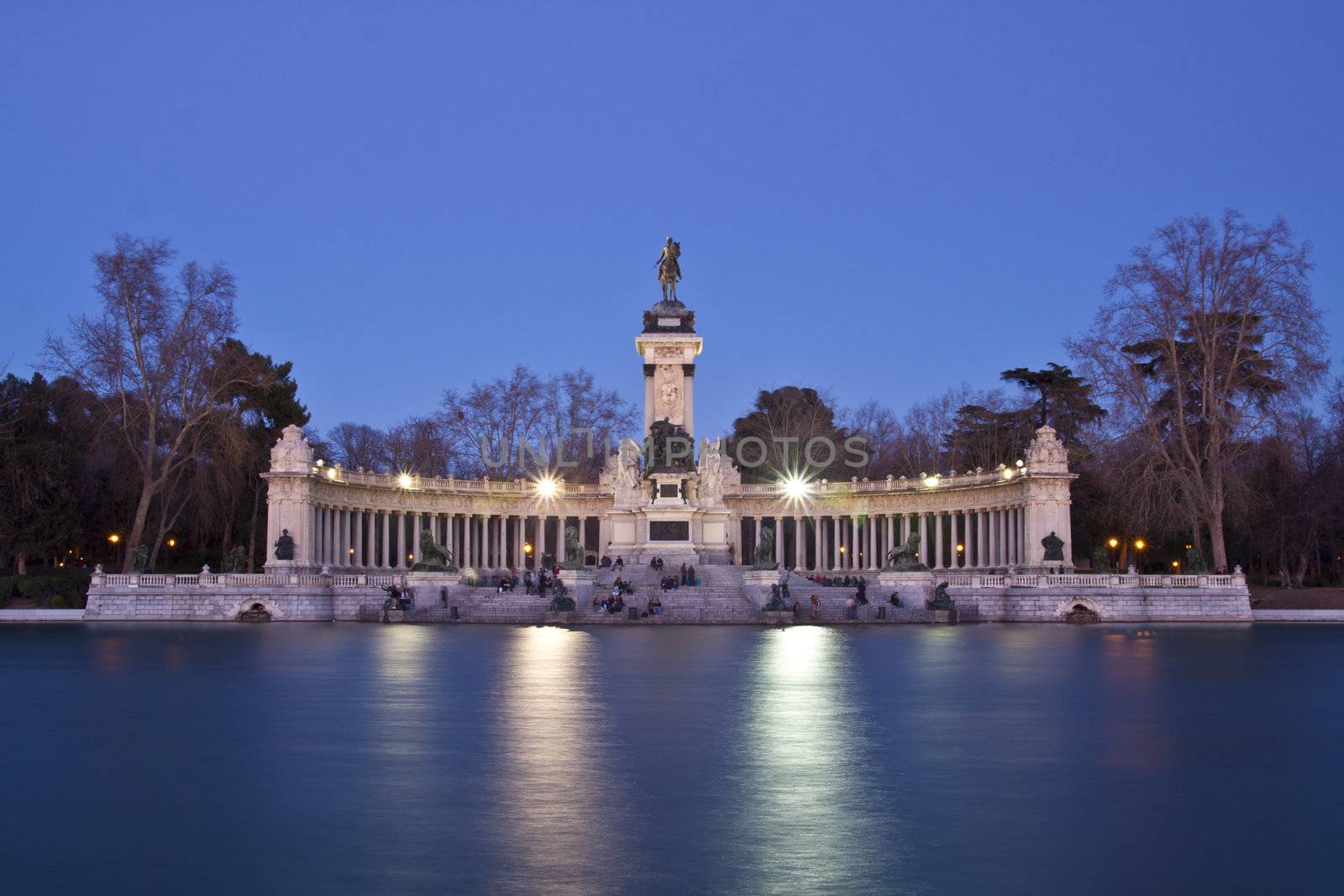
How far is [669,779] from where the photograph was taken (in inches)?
522

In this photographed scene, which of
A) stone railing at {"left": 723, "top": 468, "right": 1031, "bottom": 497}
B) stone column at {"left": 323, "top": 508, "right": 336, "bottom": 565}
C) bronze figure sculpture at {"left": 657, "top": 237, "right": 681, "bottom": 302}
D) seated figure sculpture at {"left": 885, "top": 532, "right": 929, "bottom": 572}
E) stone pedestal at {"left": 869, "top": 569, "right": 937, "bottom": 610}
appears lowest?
stone pedestal at {"left": 869, "top": 569, "right": 937, "bottom": 610}

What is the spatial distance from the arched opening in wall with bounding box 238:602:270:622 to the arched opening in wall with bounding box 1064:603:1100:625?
3059cm

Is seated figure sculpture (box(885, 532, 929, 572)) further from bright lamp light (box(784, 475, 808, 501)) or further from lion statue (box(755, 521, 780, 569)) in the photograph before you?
bright lamp light (box(784, 475, 808, 501))

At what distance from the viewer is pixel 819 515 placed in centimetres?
7719

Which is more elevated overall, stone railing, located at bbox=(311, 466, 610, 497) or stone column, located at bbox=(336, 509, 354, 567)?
stone railing, located at bbox=(311, 466, 610, 497)

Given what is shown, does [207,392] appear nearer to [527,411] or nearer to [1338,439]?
[527,411]

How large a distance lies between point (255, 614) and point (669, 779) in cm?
4202

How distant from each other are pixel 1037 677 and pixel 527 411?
67.9 m

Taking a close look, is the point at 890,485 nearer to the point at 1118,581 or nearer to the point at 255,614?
the point at 1118,581

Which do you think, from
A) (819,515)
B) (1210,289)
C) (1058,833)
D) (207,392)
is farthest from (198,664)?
(819,515)

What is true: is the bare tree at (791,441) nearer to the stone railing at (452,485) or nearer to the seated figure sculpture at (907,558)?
the stone railing at (452,485)

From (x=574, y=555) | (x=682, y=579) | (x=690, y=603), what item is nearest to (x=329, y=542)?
(x=574, y=555)

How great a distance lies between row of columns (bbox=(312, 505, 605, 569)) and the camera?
6838cm

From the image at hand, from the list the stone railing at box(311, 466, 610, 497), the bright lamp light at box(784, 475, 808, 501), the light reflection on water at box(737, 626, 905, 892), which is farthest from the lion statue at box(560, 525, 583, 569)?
the light reflection on water at box(737, 626, 905, 892)
